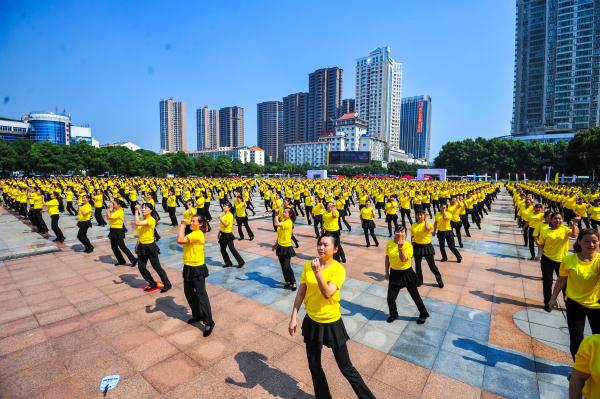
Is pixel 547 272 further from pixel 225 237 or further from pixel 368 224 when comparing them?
pixel 225 237

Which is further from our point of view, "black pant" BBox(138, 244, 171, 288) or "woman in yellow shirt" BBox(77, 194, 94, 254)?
"woman in yellow shirt" BBox(77, 194, 94, 254)

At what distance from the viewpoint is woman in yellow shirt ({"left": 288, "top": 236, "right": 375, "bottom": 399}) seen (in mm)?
2998

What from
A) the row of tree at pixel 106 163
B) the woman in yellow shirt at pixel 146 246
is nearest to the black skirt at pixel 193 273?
the woman in yellow shirt at pixel 146 246

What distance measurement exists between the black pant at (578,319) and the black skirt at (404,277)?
6.37 feet

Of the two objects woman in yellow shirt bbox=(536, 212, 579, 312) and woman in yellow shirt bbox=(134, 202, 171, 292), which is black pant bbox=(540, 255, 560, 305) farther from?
woman in yellow shirt bbox=(134, 202, 171, 292)

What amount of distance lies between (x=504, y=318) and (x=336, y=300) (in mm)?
4281

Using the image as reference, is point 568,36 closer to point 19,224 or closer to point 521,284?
point 521,284

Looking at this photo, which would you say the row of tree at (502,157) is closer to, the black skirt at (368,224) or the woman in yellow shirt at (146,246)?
the black skirt at (368,224)

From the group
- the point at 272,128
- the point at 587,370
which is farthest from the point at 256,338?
the point at 272,128

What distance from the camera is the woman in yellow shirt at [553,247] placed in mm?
5465

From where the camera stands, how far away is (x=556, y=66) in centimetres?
9444

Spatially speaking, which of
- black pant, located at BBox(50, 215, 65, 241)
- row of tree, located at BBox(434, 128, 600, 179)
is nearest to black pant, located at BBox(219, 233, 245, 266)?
black pant, located at BBox(50, 215, 65, 241)

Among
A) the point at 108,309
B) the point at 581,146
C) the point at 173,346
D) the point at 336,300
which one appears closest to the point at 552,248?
the point at 336,300

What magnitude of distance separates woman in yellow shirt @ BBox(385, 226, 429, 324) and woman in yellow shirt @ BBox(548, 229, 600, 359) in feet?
5.97
